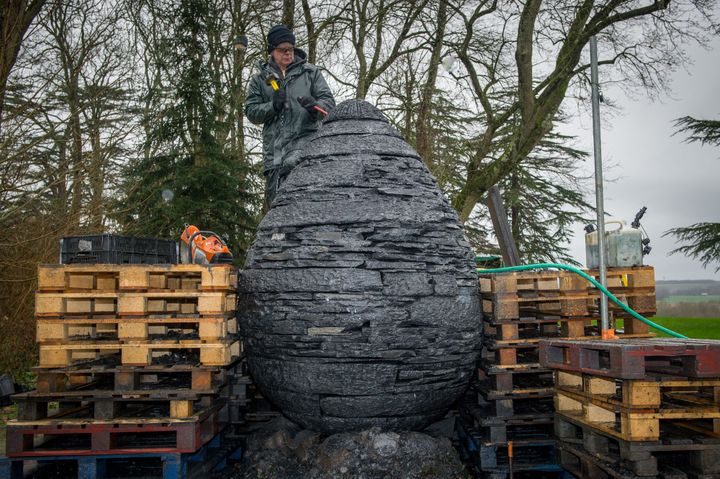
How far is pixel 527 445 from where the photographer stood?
437cm

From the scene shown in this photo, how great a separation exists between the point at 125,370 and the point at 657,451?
11.8 feet

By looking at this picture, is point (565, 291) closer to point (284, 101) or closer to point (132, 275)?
point (284, 101)

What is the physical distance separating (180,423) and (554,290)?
3.11m

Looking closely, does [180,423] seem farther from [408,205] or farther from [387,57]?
[387,57]

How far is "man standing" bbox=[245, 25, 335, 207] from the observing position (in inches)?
212

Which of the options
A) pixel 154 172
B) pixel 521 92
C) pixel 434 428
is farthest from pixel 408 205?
pixel 154 172

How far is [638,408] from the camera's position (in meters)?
3.31

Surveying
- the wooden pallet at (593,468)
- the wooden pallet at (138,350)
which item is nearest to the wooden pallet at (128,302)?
the wooden pallet at (138,350)

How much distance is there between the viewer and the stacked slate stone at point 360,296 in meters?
4.00

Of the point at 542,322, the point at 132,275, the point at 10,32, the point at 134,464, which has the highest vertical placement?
the point at 10,32

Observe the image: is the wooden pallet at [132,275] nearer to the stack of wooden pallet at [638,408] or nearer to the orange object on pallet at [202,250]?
the orange object on pallet at [202,250]

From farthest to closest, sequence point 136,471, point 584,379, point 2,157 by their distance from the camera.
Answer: point 2,157, point 136,471, point 584,379

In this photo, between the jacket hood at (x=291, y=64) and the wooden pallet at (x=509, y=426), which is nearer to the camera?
the wooden pallet at (x=509, y=426)

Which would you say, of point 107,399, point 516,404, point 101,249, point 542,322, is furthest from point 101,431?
point 542,322
